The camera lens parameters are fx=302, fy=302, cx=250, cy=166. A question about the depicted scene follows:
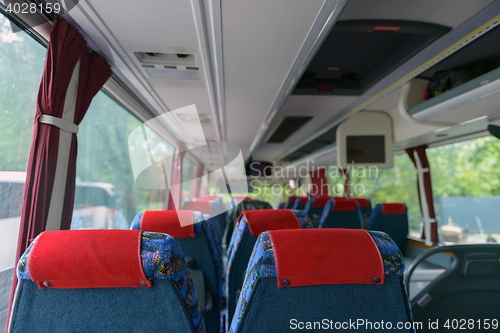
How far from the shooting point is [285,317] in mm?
988

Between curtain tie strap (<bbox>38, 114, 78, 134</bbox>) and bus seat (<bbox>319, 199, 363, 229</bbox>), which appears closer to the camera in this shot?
curtain tie strap (<bbox>38, 114, 78, 134</bbox>)

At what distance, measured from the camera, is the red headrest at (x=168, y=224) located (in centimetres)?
220

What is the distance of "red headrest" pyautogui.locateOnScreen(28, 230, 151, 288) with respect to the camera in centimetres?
90

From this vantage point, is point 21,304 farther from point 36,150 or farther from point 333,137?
point 333,137

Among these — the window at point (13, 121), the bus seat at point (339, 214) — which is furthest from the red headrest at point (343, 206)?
the window at point (13, 121)

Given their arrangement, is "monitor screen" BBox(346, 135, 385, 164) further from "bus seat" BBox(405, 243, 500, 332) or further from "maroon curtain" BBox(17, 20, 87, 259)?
"maroon curtain" BBox(17, 20, 87, 259)

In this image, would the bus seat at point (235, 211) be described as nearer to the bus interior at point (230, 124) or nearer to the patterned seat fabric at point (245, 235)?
the bus interior at point (230, 124)

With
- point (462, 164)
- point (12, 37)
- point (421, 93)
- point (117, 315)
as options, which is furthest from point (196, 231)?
point (462, 164)

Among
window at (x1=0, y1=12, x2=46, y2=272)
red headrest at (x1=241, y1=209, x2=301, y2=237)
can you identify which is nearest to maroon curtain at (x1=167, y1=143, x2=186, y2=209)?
red headrest at (x1=241, y1=209, x2=301, y2=237)

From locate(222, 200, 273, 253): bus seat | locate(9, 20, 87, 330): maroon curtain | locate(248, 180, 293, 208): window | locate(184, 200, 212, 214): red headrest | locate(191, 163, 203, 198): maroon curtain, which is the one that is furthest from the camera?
locate(191, 163, 203, 198): maroon curtain

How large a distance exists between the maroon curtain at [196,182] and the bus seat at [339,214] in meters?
5.02

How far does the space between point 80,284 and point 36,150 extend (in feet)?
3.78

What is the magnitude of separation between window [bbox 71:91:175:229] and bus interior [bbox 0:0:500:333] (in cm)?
2

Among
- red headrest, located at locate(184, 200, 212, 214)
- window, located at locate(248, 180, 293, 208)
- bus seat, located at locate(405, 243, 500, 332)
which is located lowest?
bus seat, located at locate(405, 243, 500, 332)
